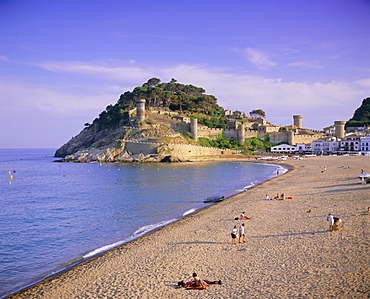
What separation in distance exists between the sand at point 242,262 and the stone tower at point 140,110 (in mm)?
50945

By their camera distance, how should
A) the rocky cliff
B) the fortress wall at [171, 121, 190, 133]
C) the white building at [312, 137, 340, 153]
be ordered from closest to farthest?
the rocky cliff
the fortress wall at [171, 121, 190, 133]
the white building at [312, 137, 340, 153]

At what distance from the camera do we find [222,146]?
229ft

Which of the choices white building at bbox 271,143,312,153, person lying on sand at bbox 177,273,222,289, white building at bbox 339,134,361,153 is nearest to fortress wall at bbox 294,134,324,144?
white building at bbox 271,143,312,153

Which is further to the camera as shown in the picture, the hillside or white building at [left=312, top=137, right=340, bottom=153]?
white building at [left=312, top=137, right=340, bottom=153]

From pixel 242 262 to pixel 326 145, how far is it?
66.8m

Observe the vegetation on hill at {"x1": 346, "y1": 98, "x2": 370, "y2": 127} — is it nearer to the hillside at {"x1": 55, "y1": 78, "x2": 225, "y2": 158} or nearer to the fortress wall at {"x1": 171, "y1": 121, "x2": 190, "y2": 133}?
the hillside at {"x1": 55, "y1": 78, "x2": 225, "y2": 158}

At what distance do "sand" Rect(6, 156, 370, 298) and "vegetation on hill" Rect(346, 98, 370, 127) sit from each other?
86344mm

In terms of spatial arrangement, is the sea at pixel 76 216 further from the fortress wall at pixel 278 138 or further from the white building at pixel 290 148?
the fortress wall at pixel 278 138

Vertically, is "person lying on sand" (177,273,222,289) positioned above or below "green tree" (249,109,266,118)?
below

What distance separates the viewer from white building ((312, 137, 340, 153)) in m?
68.1

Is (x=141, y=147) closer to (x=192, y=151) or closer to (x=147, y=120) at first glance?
(x=147, y=120)

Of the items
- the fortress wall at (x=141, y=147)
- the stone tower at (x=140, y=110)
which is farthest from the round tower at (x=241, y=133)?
the stone tower at (x=140, y=110)

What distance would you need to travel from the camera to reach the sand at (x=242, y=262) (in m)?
7.90

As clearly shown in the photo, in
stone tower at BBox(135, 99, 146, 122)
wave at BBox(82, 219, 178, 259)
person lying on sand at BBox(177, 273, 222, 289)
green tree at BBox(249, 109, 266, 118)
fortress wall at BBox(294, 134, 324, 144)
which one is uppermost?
green tree at BBox(249, 109, 266, 118)
